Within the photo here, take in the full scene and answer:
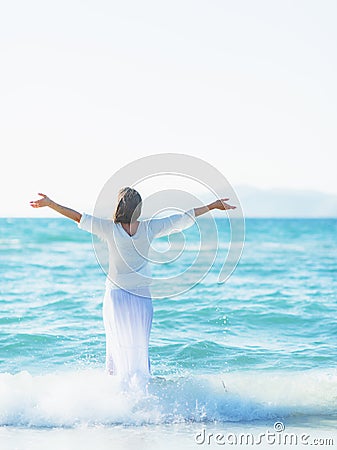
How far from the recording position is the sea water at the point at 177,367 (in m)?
6.02

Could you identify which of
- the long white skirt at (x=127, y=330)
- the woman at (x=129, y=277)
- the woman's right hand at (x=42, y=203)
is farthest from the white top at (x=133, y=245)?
the woman's right hand at (x=42, y=203)

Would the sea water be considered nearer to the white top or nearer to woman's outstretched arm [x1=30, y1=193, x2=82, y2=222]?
the white top

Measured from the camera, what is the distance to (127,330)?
242 inches

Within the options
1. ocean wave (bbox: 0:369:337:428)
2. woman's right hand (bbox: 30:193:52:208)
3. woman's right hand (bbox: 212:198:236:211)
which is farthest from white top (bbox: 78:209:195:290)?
ocean wave (bbox: 0:369:337:428)

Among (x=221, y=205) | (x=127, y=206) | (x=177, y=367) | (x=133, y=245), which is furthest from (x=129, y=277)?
(x=177, y=367)

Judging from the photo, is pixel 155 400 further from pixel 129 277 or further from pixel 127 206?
pixel 127 206

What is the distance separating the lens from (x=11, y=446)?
5449 millimetres

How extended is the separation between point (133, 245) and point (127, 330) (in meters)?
0.77

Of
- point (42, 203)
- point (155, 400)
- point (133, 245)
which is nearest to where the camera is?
point (42, 203)

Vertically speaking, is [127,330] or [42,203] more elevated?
[42,203]

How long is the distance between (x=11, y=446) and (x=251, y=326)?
5.65 meters

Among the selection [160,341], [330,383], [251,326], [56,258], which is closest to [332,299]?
[251,326]

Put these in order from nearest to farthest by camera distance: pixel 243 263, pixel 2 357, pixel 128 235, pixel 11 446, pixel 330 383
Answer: pixel 11 446
pixel 128 235
pixel 330 383
pixel 2 357
pixel 243 263

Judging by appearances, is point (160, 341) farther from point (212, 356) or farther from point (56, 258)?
point (56, 258)
